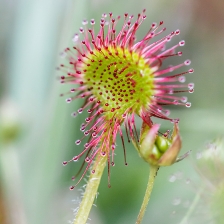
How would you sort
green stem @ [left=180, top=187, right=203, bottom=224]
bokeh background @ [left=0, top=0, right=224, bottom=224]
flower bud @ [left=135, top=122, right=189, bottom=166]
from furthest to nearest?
bokeh background @ [left=0, top=0, right=224, bottom=224] → green stem @ [left=180, top=187, right=203, bottom=224] → flower bud @ [left=135, top=122, right=189, bottom=166]

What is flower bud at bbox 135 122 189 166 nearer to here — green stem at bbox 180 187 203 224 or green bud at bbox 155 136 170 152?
green bud at bbox 155 136 170 152

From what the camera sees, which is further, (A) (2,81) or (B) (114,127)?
(A) (2,81)

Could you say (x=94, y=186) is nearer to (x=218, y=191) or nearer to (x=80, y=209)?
(x=80, y=209)

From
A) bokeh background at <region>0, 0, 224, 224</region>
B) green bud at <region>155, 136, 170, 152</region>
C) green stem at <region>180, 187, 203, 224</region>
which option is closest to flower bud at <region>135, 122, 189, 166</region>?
green bud at <region>155, 136, 170, 152</region>

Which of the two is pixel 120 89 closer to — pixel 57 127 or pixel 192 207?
pixel 192 207

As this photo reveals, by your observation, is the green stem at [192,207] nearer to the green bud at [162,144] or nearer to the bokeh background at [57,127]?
the green bud at [162,144]

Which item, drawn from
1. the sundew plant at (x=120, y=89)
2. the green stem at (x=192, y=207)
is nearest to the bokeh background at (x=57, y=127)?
the green stem at (x=192, y=207)

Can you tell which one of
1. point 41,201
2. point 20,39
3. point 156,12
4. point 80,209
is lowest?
point 41,201

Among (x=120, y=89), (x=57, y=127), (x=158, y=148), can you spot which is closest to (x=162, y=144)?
(x=158, y=148)

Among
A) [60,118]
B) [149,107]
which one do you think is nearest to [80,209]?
[149,107]
